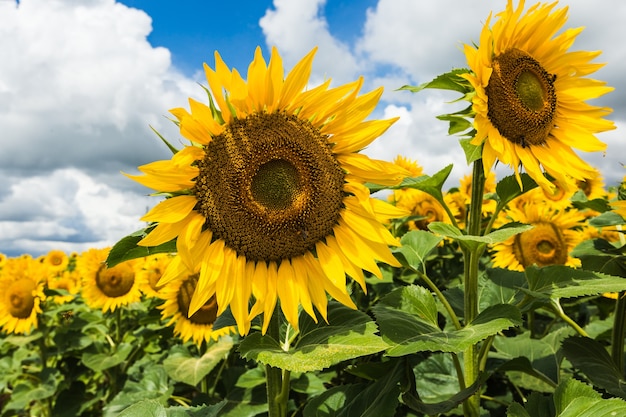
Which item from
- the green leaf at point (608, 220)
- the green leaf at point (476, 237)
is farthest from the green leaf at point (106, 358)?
the green leaf at point (608, 220)

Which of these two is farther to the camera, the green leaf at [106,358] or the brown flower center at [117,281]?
the brown flower center at [117,281]

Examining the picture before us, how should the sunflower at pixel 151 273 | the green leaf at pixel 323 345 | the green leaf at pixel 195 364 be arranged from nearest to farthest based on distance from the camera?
the green leaf at pixel 323 345 → the green leaf at pixel 195 364 → the sunflower at pixel 151 273

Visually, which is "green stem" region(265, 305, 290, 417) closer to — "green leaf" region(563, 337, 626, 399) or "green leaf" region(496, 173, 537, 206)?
"green leaf" region(496, 173, 537, 206)

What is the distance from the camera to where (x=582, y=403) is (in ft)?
5.14

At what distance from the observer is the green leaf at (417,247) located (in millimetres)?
2342

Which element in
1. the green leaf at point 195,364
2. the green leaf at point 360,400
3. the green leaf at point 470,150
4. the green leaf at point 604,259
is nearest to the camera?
the green leaf at point 360,400

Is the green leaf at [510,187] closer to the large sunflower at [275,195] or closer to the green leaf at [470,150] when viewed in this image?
the green leaf at [470,150]

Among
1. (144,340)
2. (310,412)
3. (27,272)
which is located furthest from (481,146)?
(27,272)

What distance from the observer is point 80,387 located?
4.82m

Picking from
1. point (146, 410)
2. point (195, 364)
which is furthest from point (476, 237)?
point (195, 364)

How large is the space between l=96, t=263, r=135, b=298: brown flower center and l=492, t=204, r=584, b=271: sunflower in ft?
11.7

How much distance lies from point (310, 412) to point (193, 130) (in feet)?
3.73

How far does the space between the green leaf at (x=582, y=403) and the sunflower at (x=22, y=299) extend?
481 centimetres

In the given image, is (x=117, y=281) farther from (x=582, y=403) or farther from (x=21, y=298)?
(x=582, y=403)
